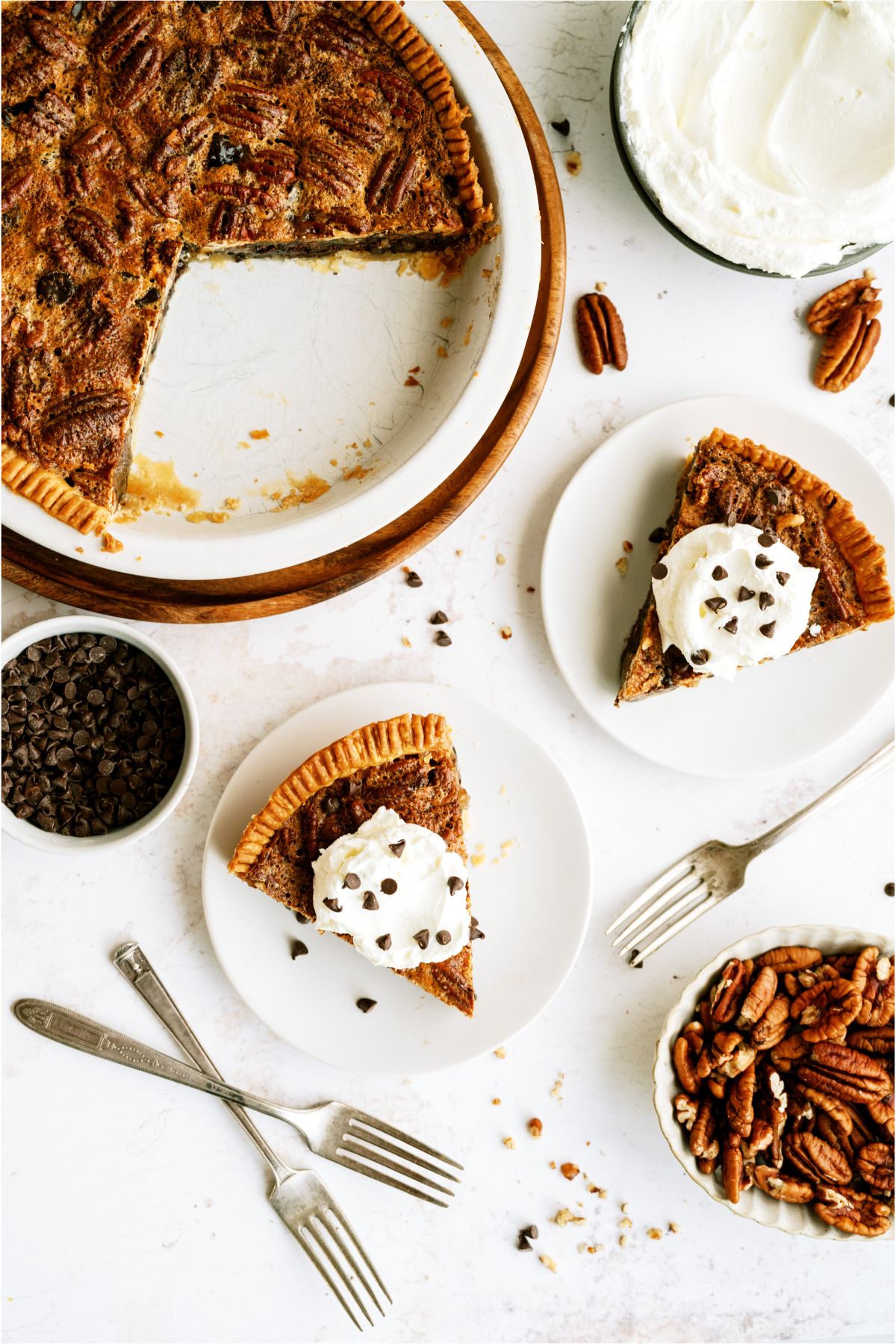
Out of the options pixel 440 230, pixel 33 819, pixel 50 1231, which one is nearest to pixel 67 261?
pixel 440 230

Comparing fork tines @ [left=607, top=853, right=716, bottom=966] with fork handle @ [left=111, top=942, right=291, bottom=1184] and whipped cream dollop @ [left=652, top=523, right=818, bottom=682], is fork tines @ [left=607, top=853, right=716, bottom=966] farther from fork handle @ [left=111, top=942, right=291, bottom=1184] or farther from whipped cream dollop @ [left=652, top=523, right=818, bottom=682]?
fork handle @ [left=111, top=942, right=291, bottom=1184]

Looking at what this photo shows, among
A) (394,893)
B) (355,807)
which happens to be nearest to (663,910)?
(394,893)

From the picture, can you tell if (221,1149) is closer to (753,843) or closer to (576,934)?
(576,934)

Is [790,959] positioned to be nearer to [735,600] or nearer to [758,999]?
[758,999]

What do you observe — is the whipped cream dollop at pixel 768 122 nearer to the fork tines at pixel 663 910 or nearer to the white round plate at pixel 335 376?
the white round plate at pixel 335 376

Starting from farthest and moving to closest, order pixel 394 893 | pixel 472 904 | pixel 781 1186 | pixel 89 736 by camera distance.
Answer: pixel 472 904 < pixel 781 1186 < pixel 89 736 < pixel 394 893

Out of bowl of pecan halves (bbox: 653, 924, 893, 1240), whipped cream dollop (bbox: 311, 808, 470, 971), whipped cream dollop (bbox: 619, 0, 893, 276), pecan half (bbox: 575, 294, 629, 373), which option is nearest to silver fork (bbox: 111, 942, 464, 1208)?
whipped cream dollop (bbox: 311, 808, 470, 971)
